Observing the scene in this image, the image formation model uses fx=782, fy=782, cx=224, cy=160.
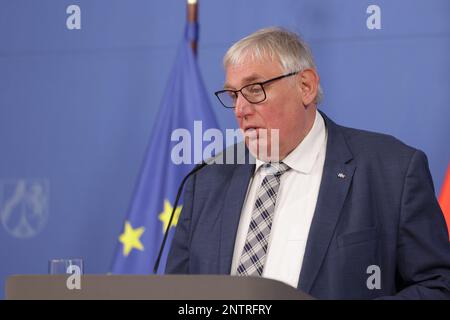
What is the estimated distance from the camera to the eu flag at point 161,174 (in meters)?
3.32

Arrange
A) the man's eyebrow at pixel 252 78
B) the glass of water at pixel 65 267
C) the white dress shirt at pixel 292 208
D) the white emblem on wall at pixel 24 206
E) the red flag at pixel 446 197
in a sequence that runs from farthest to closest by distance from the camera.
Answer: the white emblem on wall at pixel 24 206, the red flag at pixel 446 197, the man's eyebrow at pixel 252 78, the white dress shirt at pixel 292 208, the glass of water at pixel 65 267

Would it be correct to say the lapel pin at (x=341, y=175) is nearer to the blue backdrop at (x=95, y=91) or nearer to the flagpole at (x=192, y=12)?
the blue backdrop at (x=95, y=91)

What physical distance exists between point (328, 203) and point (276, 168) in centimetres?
23

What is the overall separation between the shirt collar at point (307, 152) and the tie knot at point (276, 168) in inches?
0.5

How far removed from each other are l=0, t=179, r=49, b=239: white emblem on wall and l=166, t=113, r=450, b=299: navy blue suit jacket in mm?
1477

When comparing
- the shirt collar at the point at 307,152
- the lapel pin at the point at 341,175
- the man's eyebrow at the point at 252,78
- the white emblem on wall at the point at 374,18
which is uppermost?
the white emblem on wall at the point at 374,18

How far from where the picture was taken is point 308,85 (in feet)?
7.50

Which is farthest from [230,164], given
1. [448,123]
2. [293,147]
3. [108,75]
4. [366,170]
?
[108,75]

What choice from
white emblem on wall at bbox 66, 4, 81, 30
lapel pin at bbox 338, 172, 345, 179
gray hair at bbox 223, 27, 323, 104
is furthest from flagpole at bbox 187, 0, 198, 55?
lapel pin at bbox 338, 172, 345, 179

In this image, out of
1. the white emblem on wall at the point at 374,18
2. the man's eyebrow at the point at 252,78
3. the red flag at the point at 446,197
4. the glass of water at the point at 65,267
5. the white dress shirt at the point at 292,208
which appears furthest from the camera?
the white emblem on wall at the point at 374,18

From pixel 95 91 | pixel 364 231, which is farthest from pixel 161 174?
pixel 364 231

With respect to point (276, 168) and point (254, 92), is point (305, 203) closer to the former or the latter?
point (276, 168)

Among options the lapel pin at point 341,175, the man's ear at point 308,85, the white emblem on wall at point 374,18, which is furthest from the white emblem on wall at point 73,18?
the lapel pin at point 341,175

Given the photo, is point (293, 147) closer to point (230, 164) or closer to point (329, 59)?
point (230, 164)
